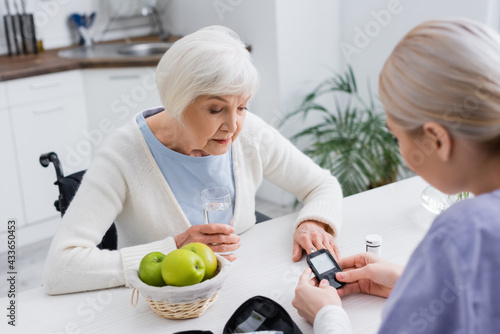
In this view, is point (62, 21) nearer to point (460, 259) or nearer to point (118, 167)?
point (118, 167)

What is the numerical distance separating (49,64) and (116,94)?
387mm

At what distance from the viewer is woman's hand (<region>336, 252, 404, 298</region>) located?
1208 millimetres

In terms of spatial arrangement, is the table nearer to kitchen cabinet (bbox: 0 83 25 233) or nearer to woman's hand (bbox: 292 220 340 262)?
woman's hand (bbox: 292 220 340 262)

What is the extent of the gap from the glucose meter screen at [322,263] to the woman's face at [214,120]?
0.42m

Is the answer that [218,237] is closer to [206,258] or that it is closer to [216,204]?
[216,204]

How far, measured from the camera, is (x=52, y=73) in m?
3.06

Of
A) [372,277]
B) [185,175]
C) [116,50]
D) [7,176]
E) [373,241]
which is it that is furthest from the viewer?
[116,50]

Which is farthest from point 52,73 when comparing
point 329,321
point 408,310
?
point 408,310

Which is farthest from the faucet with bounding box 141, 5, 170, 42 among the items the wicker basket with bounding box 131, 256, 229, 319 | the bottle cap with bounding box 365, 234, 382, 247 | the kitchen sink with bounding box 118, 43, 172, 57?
the wicker basket with bounding box 131, 256, 229, 319

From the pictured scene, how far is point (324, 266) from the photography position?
1.29 meters

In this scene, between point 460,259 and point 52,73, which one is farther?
point 52,73

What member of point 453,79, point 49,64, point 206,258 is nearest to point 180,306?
point 206,258

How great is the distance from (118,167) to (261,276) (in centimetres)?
51

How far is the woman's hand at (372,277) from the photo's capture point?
1.21 m
